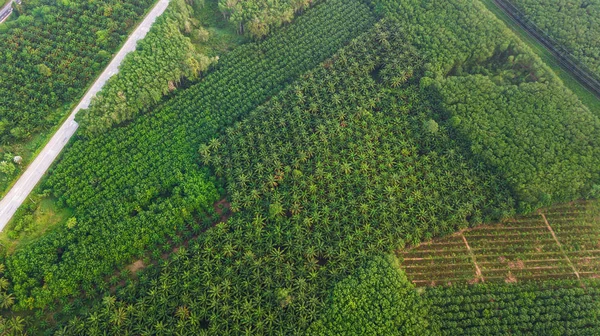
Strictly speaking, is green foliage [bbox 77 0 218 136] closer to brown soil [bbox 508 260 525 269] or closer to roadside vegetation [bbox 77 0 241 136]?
roadside vegetation [bbox 77 0 241 136]

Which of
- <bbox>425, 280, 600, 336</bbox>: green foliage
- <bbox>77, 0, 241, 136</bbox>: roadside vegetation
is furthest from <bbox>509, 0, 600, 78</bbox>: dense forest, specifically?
<bbox>77, 0, 241, 136</bbox>: roadside vegetation

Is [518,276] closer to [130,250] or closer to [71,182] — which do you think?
[130,250]

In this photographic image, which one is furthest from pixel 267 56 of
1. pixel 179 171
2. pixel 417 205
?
pixel 417 205

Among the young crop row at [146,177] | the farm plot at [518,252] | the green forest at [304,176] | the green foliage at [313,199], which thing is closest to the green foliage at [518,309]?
the green forest at [304,176]

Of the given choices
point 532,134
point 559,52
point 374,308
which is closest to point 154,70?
point 374,308

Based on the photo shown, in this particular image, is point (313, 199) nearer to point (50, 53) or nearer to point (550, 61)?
point (50, 53)

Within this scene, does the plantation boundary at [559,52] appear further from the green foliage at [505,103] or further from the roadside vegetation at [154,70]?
the roadside vegetation at [154,70]

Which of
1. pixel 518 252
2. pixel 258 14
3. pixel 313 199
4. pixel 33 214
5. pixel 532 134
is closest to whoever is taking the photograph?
pixel 33 214
